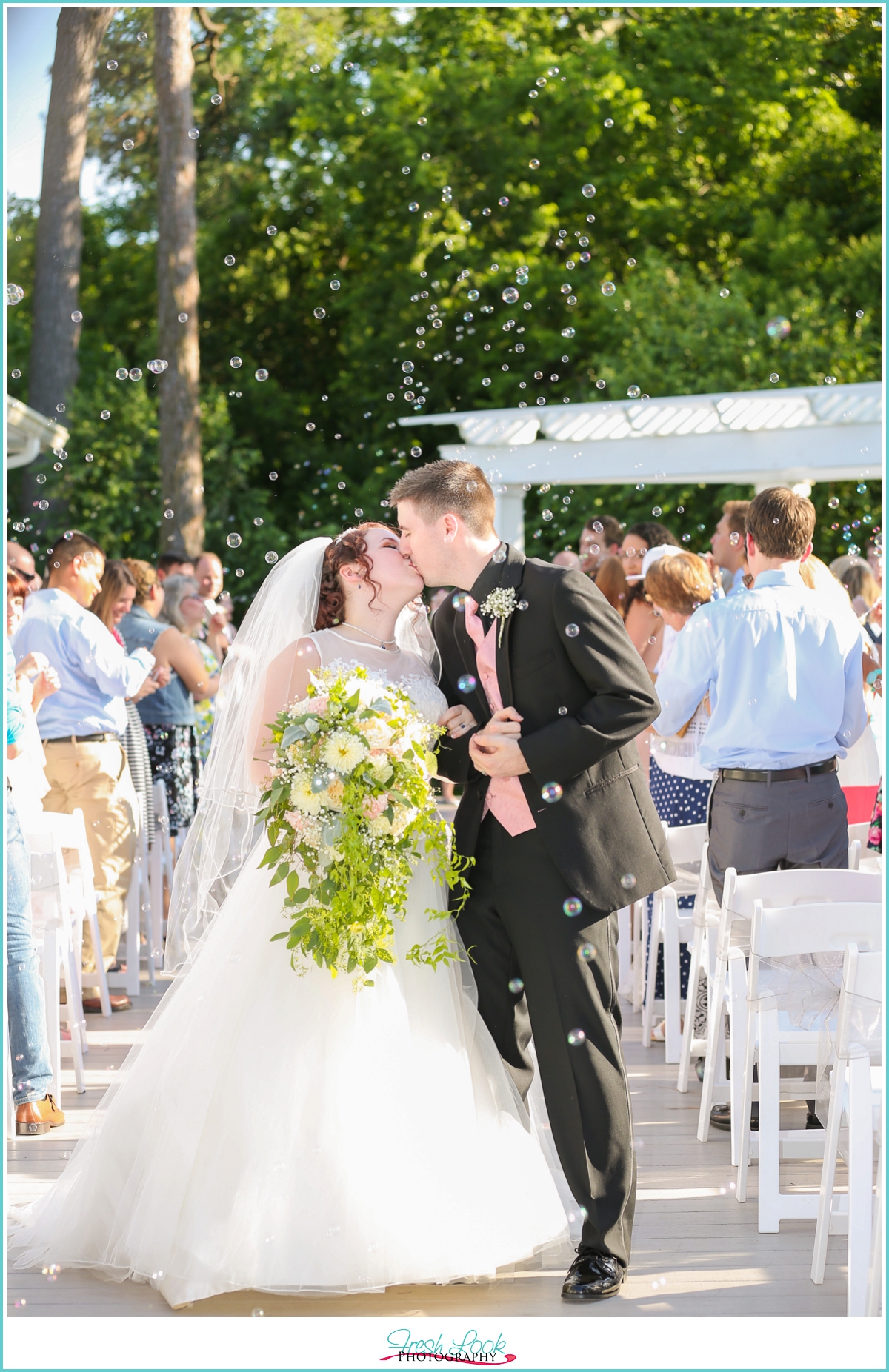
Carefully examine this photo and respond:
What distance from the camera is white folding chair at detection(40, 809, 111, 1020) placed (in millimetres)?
5098

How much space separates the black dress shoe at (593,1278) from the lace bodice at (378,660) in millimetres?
1331

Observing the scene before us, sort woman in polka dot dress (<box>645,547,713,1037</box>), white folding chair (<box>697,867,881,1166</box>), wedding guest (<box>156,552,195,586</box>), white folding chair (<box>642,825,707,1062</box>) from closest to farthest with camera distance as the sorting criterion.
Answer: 1. white folding chair (<box>697,867,881,1166</box>)
2. white folding chair (<box>642,825,707,1062</box>)
3. woman in polka dot dress (<box>645,547,713,1037</box>)
4. wedding guest (<box>156,552,195,586</box>)

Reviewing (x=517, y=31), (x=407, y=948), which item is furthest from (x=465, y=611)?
(x=517, y=31)

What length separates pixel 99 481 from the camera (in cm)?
1620

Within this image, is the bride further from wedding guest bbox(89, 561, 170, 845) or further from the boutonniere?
wedding guest bbox(89, 561, 170, 845)

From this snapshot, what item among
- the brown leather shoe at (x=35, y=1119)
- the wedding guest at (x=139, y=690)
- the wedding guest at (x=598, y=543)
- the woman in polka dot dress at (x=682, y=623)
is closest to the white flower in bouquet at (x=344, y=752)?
the brown leather shoe at (x=35, y=1119)

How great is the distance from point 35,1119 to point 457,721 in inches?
82.6

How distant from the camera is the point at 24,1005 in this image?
4188 mm

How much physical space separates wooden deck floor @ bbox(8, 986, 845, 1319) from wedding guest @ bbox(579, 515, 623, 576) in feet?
12.6

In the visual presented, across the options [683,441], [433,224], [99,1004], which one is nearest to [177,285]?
[433,224]

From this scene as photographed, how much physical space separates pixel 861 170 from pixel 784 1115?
51.5 ft

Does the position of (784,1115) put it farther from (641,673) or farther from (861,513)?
(861,513)

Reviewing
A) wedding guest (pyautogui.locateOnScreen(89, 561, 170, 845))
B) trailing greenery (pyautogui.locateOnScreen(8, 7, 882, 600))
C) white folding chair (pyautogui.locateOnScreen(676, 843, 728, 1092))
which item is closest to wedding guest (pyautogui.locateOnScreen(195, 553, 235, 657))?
wedding guest (pyautogui.locateOnScreen(89, 561, 170, 845))

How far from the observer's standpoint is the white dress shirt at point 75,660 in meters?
5.69
